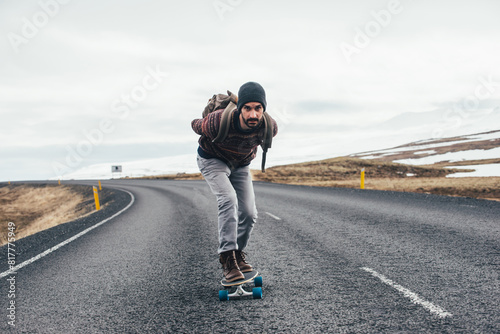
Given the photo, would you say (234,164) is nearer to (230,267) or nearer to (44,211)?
(230,267)

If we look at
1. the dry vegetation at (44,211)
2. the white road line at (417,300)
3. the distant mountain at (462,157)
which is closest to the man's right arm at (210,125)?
the white road line at (417,300)

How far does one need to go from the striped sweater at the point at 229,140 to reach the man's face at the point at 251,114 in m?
0.10

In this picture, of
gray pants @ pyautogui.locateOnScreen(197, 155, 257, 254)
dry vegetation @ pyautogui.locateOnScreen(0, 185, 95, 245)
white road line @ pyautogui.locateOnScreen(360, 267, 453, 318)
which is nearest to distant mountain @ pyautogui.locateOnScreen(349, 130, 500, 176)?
white road line @ pyautogui.locateOnScreen(360, 267, 453, 318)

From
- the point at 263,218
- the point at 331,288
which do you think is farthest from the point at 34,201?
the point at 331,288

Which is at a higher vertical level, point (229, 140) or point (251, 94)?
point (251, 94)

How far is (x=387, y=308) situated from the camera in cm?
300

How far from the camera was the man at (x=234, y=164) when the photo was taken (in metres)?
3.32

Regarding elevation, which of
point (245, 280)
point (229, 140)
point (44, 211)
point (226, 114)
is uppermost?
point (226, 114)

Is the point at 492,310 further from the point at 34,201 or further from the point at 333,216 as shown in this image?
the point at 34,201

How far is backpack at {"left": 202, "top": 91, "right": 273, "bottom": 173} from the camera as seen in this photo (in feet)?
10.8

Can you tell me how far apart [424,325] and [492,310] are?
0.73m

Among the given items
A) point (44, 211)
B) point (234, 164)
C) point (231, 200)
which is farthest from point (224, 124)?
point (44, 211)

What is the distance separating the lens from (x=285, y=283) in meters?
3.78

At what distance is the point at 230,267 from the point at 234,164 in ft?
3.56
